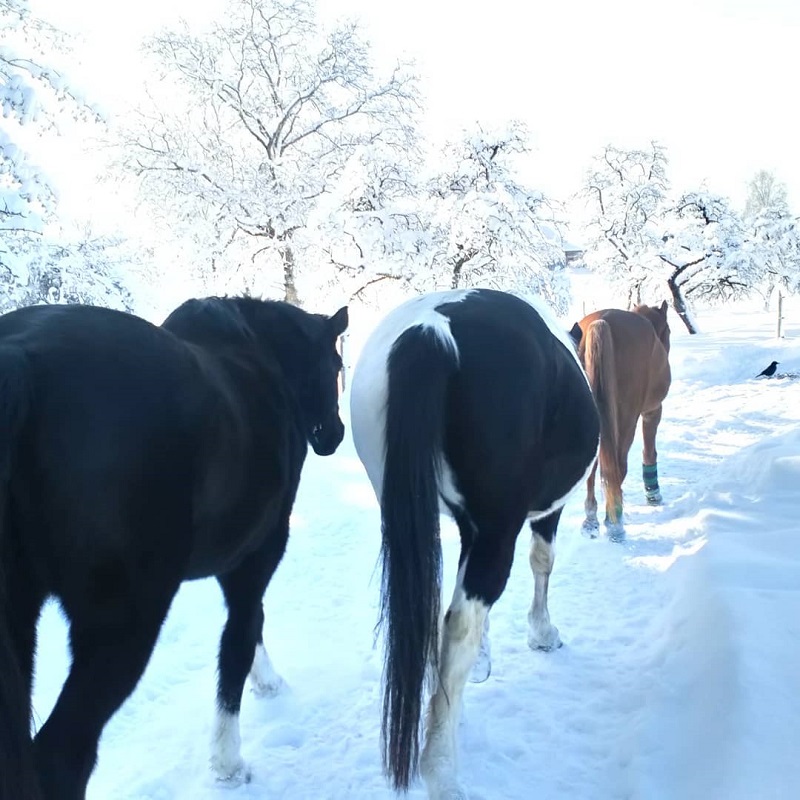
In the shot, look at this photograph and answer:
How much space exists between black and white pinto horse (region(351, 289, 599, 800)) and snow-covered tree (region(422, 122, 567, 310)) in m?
13.5

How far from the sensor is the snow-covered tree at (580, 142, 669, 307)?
2767 centimetres

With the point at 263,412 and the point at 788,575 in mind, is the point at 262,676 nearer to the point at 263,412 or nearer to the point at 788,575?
the point at 263,412

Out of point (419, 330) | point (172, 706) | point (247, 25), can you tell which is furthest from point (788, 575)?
point (247, 25)

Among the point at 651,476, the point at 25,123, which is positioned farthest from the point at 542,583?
the point at 25,123

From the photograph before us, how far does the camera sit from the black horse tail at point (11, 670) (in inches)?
52.7

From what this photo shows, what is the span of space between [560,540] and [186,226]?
43.1ft

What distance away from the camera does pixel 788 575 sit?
3123mm

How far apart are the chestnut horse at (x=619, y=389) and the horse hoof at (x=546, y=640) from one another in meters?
1.68

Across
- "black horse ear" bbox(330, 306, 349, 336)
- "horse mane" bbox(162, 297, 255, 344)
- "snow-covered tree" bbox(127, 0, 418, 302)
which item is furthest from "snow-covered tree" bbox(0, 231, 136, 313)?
"horse mane" bbox(162, 297, 255, 344)

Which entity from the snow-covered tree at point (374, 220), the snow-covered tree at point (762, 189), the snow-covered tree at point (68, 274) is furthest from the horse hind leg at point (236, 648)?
the snow-covered tree at point (762, 189)

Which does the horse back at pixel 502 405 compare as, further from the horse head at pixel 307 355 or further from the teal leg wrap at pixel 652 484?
the teal leg wrap at pixel 652 484

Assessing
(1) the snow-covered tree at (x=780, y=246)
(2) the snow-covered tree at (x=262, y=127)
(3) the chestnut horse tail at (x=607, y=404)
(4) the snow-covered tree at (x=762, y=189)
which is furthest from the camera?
(4) the snow-covered tree at (x=762, y=189)

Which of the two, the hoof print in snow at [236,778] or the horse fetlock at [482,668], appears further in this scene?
the horse fetlock at [482,668]

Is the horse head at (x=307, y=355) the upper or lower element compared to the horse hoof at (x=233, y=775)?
upper
